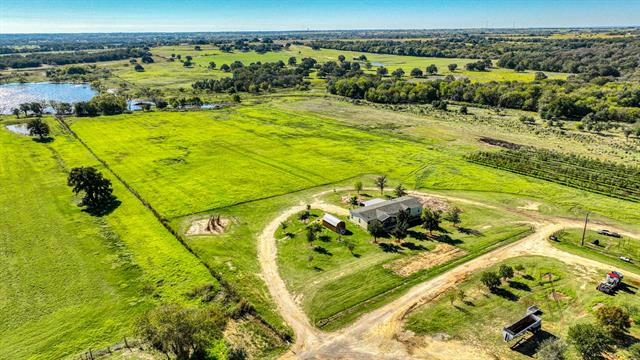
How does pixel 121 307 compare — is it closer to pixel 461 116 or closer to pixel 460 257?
pixel 460 257

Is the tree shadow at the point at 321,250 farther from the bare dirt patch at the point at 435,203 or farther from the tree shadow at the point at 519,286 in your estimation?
the bare dirt patch at the point at 435,203

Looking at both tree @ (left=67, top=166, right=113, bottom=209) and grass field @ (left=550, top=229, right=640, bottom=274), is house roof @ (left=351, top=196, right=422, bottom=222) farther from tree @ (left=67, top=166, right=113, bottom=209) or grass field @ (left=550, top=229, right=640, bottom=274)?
tree @ (left=67, top=166, right=113, bottom=209)

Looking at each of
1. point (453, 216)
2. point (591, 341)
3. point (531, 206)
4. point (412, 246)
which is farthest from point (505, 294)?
point (531, 206)

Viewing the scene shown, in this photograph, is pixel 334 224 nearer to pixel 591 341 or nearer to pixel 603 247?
pixel 591 341

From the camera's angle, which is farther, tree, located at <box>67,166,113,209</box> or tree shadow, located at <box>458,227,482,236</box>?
tree, located at <box>67,166,113,209</box>

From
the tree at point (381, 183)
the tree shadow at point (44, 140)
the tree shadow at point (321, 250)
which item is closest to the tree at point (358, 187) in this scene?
the tree at point (381, 183)

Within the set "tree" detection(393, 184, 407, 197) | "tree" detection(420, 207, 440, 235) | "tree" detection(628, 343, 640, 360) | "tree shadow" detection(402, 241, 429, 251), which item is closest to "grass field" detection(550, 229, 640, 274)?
"tree" detection(420, 207, 440, 235)
